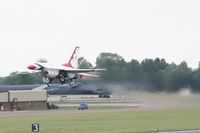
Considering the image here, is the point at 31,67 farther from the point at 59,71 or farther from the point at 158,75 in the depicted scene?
the point at 158,75

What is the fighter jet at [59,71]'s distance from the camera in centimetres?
9150

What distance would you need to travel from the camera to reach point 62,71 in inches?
3777

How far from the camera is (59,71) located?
95.3 m

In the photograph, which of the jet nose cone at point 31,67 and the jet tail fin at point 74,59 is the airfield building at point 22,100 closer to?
the jet nose cone at point 31,67

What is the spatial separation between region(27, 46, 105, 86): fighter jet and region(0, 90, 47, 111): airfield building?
313 centimetres

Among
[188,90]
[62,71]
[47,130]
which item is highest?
[62,71]

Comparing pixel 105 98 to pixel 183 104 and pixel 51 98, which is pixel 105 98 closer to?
pixel 51 98

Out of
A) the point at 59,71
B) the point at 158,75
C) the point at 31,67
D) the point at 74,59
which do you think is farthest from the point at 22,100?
the point at 158,75

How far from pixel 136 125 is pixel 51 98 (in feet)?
279

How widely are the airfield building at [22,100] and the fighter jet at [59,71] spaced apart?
3.13m

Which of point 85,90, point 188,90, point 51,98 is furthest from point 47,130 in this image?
point 51,98

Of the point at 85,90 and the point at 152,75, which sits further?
the point at 85,90

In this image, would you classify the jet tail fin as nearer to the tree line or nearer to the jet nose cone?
the jet nose cone

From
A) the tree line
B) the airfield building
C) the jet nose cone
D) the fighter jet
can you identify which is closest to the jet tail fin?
the fighter jet
